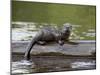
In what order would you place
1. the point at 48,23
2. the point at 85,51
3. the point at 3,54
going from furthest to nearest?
1. the point at 85,51
2. the point at 48,23
3. the point at 3,54

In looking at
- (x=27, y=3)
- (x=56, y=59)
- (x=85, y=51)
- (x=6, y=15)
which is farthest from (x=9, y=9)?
(x=85, y=51)

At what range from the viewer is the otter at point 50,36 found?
2.53 metres

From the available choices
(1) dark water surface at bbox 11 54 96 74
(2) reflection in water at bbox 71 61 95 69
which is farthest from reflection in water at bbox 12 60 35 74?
(2) reflection in water at bbox 71 61 95 69

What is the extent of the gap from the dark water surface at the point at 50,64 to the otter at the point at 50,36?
11 centimetres

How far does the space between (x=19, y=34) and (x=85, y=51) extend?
1056 millimetres

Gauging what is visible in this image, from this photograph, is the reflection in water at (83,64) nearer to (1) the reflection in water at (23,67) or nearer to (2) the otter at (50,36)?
(2) the otter at (50,36)

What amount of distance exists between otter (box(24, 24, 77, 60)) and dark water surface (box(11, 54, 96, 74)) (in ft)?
0.37

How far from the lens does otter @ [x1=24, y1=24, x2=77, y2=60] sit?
8.30ft

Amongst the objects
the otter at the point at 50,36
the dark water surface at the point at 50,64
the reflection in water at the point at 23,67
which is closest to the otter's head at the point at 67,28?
the otter at the point at 50,36

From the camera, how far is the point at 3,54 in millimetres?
2389

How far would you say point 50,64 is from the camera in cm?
260

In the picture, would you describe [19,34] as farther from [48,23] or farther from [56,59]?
[56,59]

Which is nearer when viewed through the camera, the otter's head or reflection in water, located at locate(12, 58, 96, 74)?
reflection in water, located at locate(12, 58, 96, 74)

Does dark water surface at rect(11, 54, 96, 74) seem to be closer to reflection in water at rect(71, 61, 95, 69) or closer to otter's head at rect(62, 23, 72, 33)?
reflection in water at rect(71, 61, 95, 69)
